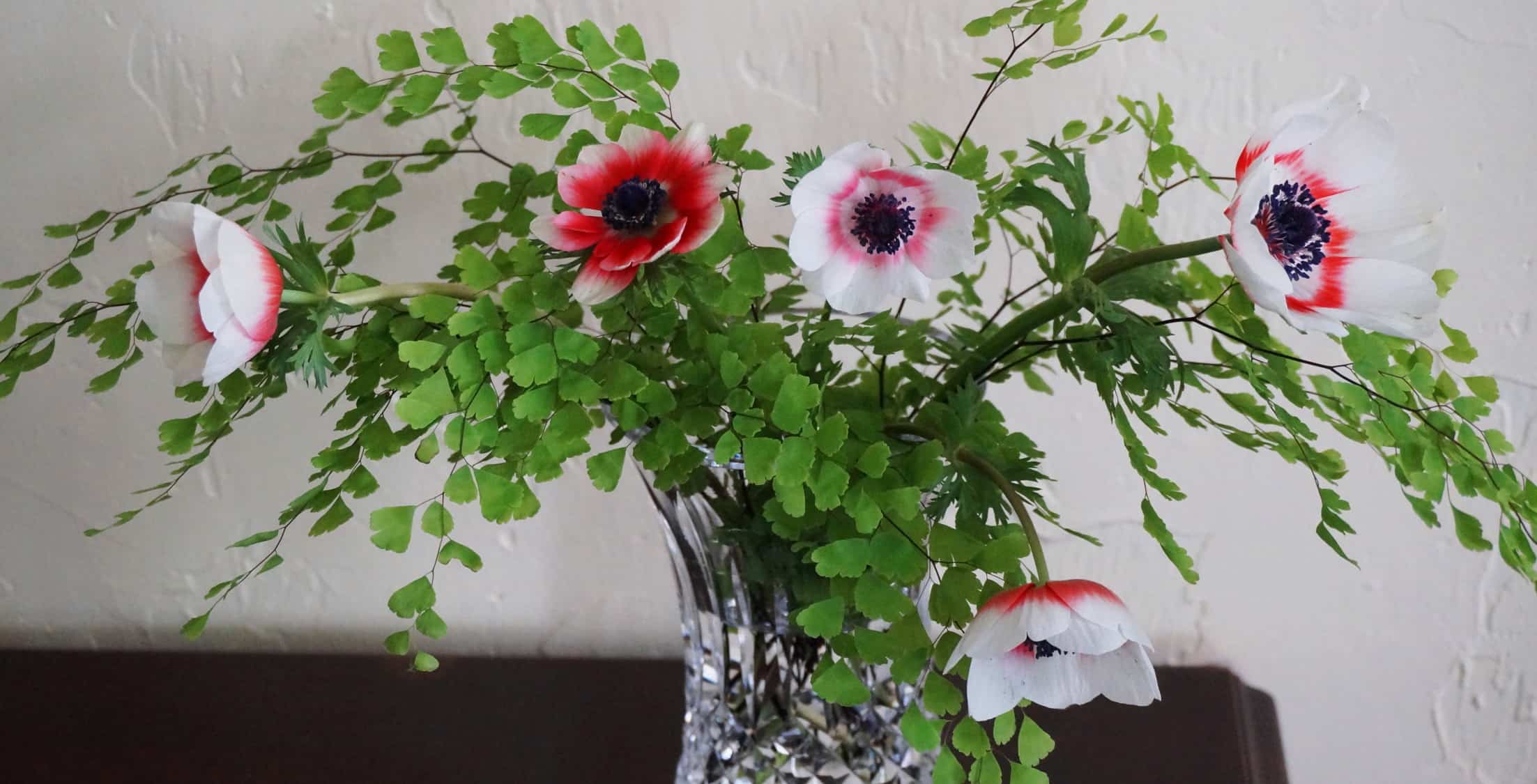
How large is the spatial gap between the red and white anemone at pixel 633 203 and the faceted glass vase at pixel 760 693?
0.14 metres

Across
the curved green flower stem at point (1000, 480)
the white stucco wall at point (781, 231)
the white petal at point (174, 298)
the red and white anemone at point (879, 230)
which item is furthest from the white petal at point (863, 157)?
the white stucco wall at point (781, 231)

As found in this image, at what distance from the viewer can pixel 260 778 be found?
0.64 meters

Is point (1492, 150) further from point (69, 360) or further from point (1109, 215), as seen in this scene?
point (69, 360)

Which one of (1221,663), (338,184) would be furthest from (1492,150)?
(338,184)

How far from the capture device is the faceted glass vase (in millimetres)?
473

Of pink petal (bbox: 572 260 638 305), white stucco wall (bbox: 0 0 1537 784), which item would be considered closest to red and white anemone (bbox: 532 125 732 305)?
pink petal (bbox: 572 260 638 305)

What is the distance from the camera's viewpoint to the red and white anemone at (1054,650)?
335mm

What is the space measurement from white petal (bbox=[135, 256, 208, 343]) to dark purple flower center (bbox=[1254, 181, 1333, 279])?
1.14 ft

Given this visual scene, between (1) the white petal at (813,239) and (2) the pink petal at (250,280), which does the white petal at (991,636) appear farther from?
(2) the pink petal at (250,280)

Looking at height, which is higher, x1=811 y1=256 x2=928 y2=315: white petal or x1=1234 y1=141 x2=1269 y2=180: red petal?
x1=1234 y1=141 x2=1269 y2=180: red petal

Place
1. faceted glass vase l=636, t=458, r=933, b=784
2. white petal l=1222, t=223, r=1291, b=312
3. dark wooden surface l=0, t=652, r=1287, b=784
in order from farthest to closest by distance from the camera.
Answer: dark wooden surface l=0, t=652, r=1287, b=784, faceted glass vase l=636, t=458, r=933, b=784, white petal l=1222, t=223, r=1291, b=312

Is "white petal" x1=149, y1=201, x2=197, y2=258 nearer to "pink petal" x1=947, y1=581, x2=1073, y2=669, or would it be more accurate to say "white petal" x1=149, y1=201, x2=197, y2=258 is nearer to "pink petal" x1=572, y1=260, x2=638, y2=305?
"pink petal" x1=572, y1=260, x2=638, y2=305

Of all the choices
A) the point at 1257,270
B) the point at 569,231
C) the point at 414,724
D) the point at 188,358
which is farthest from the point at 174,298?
the point at 414,724

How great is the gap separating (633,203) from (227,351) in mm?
140
